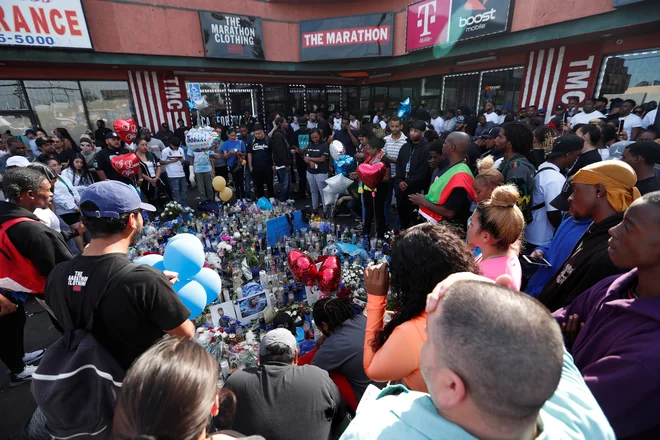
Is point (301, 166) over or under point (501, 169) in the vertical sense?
under

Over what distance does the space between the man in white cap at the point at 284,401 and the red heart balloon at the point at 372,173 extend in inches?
124

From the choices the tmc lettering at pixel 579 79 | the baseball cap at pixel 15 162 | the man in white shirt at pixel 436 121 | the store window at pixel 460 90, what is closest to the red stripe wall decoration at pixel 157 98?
the baseball cap at pixel 15 162

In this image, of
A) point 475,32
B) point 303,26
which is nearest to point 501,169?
point 475,32

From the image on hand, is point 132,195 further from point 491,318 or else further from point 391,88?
point 391,88

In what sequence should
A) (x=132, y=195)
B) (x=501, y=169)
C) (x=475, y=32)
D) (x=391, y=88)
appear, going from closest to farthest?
(x=132, y=195), (x=501, y=169), (x=475, y=32), (x=391, y=88)

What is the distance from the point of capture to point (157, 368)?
2.80ft

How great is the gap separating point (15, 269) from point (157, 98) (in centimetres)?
1040

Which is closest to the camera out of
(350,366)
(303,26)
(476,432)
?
(476,432)

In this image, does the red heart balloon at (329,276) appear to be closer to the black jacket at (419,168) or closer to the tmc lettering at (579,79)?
the black jacket at (419,168)

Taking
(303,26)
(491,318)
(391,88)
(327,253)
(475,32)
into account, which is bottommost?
(327,253)

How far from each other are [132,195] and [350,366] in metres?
1.55

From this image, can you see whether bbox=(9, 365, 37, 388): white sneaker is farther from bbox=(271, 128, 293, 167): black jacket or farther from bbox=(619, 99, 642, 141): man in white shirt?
bbox=(619, 99, 642, 141): man in white shirt

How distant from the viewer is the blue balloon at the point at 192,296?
6.70 ft

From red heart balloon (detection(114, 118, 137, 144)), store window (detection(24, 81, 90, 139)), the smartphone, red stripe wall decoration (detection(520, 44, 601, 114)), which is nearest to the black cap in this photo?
the smartphone
